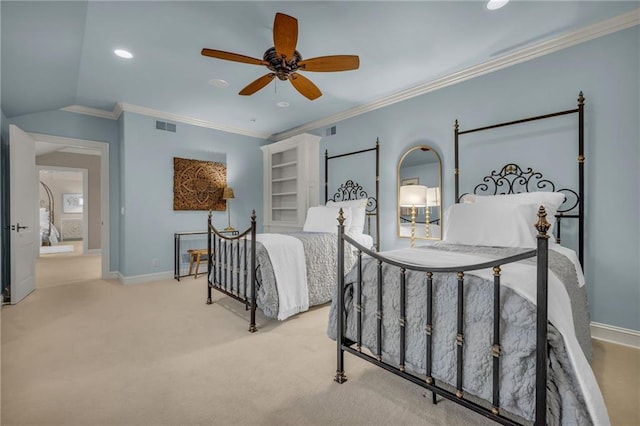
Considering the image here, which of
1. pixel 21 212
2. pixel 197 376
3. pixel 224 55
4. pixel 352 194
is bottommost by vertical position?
pixel 197 376

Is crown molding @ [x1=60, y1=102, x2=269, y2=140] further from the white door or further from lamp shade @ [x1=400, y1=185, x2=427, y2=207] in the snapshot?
lamp shade @ [x1=400, y1=185, x2=427, y2=207]

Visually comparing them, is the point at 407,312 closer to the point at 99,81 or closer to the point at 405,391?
the point at 405,391

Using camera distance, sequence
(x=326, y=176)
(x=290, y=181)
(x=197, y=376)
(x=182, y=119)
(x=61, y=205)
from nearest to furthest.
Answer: (x=197, y=376) < (x=182, y=119) < (x=326, y=176) < (x=290, y=181) < (x=61, y=205)

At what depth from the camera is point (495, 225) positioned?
241cm

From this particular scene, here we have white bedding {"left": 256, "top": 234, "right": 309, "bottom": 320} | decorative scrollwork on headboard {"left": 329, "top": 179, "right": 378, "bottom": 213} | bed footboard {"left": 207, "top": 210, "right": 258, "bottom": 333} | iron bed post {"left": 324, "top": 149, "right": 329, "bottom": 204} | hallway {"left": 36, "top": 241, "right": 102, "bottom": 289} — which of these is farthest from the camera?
iron bed post {"left": 324, "top": 149, "right": 329, "bottom": 204}

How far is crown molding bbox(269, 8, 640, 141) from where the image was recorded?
2.45 meters

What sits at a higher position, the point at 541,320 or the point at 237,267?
the point at 541,320

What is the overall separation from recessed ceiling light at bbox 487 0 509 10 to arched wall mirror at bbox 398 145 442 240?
158 centimetres

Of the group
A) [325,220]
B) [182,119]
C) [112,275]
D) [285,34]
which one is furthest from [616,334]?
[112,275]

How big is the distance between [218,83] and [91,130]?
2481mm

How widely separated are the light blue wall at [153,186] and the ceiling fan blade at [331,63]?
3.29m

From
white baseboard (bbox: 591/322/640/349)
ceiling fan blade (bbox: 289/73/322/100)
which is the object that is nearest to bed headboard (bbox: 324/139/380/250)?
ceiling fan blade (bbox: 289/73/322/100)

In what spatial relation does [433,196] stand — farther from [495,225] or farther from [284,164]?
[284,164]

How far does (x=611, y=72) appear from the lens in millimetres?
2510
